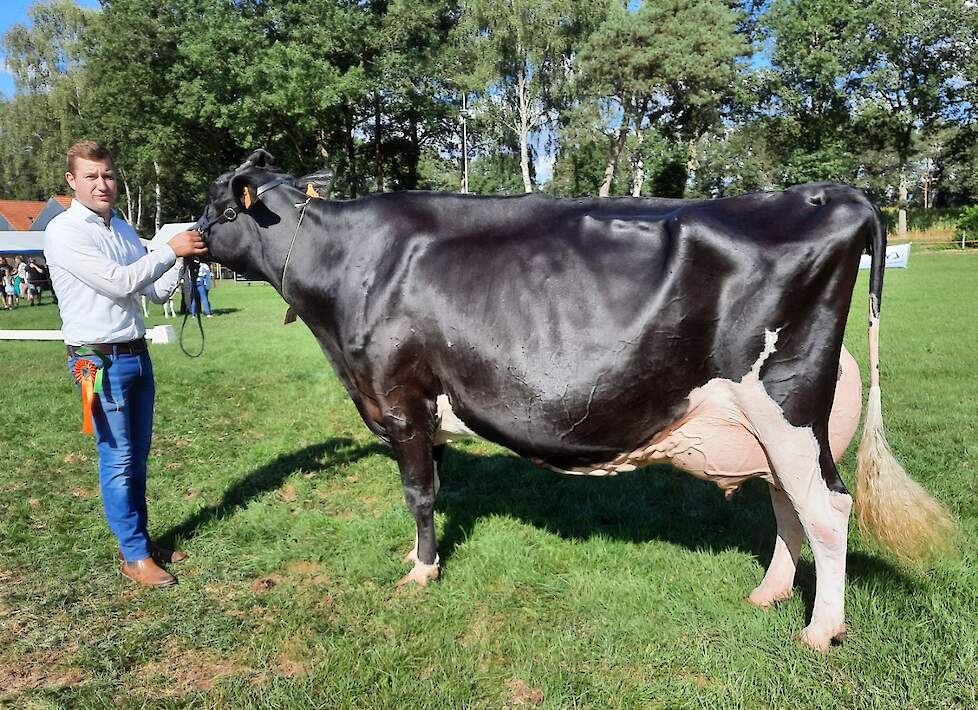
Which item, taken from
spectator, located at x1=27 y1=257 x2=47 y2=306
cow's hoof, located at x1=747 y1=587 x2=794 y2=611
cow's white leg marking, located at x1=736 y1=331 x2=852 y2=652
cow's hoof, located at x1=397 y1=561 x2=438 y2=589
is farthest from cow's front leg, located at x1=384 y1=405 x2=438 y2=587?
spectator, located at x1=27 y1=257 x2=47 y2=306

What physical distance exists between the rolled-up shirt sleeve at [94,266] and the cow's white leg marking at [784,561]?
143 inches

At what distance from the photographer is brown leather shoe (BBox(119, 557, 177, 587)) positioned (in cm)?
394

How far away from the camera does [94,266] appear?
Result: 3578mm

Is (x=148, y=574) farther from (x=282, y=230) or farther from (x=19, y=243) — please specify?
(x=19, y=243)

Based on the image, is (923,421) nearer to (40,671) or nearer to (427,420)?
(427,420)

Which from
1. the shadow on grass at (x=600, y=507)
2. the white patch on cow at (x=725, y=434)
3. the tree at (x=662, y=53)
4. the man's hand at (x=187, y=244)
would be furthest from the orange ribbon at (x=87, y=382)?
the tree at (x=662, y=53)

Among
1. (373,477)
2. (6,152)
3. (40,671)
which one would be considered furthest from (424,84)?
(6,152)

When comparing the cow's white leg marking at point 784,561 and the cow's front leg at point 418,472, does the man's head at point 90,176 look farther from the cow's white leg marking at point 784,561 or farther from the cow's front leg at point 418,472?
the cow's white leg marking at point 784,561

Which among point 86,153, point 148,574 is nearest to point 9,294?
point 86,153

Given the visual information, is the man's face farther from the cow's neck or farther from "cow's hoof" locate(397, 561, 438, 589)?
"cow's hoof" locate(397, 561, 438, 589)

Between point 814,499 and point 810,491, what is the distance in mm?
40

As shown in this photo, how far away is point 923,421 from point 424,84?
116 ft

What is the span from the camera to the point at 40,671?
3193 millimetres

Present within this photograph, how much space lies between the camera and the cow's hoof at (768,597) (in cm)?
346
